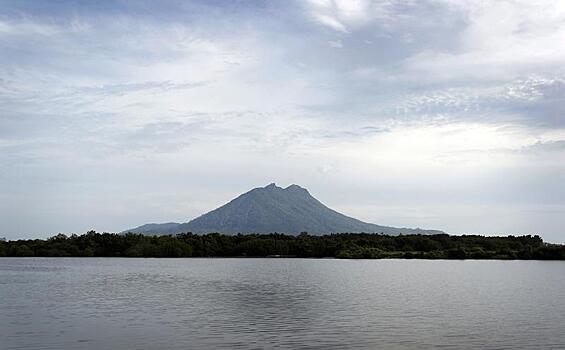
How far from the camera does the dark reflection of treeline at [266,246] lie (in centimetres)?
12156

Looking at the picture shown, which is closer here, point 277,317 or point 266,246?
point 277,317

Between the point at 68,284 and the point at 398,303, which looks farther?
the point at 68,284

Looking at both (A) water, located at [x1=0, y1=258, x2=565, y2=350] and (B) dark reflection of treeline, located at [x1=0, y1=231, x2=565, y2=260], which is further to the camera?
(B) dark reflection of treeline, located at [x1=0, y1=231, x2=565, y2=260]

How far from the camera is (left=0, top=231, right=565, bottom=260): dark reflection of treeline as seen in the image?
121562 mm

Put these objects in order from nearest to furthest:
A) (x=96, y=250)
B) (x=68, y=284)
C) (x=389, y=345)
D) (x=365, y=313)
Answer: (x=389, y=345)
(x=365, y=313)
(x=68, y=284)
(x=96, y=250)

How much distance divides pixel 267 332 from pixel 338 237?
376 ft

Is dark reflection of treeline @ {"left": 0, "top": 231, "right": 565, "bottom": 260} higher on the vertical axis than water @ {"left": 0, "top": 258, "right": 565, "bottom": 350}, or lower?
higher

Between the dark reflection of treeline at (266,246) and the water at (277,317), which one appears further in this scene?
the dark reflection of treeline at (266,246)

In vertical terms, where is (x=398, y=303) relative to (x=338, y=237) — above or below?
below

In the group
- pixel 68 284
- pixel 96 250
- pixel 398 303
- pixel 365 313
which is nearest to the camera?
pixel 365 313

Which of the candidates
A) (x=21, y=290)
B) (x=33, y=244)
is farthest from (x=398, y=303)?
(x=33, y=244)

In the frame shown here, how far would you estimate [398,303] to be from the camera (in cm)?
3316

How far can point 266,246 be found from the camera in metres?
128

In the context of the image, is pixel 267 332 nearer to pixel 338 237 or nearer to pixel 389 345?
pixel 389 345
